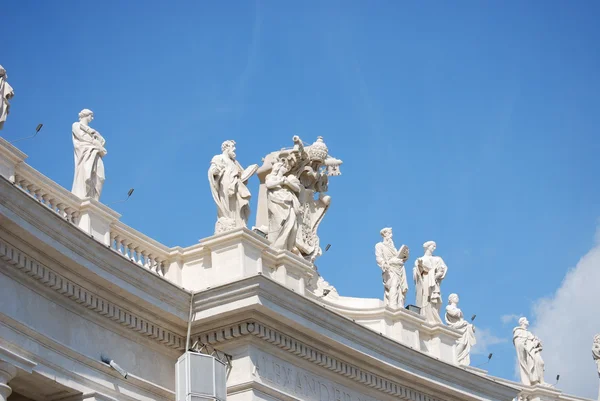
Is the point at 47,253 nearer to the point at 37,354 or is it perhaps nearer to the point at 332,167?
the point at 37,354

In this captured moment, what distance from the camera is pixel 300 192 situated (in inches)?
1143

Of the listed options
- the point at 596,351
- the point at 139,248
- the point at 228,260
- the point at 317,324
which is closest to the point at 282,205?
the point at 228,260

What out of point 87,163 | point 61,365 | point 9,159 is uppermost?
point 87,163

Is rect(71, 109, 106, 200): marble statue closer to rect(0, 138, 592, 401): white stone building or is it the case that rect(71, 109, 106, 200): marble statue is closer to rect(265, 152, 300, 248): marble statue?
rect(0, 138, 592, 401): white stone building

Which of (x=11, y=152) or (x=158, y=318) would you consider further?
(x=158, y=318)

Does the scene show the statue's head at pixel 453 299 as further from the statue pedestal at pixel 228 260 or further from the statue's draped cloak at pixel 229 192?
the statue's draped cloak at pixel 229 192

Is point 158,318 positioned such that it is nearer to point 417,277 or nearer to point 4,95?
point 4,95

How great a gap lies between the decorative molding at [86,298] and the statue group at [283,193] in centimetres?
258

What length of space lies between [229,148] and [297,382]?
4.65m

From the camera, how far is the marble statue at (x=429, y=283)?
99.2 ft

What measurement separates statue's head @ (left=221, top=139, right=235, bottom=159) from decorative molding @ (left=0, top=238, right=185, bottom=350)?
155 inches

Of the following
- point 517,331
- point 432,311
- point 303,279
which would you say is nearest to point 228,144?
point 303,279

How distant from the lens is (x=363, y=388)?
2659 cm

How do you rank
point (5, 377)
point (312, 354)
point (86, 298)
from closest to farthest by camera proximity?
point (5, 377) < point (86, 298) < point (312, 354)
